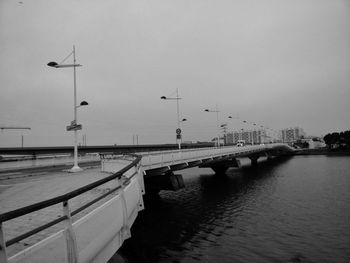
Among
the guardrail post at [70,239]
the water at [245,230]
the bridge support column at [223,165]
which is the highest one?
the guardrail post at [70,239]

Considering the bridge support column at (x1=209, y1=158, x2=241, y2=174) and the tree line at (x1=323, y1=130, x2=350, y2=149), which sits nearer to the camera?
the bridge support column at (x1=209, y1=158, x2=241, y2=174)

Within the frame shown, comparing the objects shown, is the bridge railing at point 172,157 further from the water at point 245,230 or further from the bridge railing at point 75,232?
the bridge railing at point 75,232

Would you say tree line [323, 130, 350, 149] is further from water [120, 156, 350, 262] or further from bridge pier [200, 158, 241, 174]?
water [120, 156, 350, 262]

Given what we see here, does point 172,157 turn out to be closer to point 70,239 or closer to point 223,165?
point 70,239

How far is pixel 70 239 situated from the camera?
3334mm

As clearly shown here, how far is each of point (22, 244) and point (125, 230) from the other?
194 centimetres

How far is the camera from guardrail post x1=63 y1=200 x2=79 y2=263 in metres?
3.27

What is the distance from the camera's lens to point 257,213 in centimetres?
1934

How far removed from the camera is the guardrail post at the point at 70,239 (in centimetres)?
327

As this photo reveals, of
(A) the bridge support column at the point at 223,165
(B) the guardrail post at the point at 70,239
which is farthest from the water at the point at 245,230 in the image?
(A) the bridge support column at the point at 223,165

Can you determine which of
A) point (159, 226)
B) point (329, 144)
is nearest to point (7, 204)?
point (159, 226)

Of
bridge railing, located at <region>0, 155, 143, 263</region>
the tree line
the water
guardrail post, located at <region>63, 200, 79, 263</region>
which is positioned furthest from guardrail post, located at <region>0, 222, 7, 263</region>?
the tree line

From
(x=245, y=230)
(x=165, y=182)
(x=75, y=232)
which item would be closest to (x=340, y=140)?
(x=165, y=182)

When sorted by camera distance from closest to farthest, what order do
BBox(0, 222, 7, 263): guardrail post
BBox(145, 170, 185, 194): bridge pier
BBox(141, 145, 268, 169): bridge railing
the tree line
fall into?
BBox(0, 222, 7, 263): guardrail post → BBox(141, 145, 268, 169): bridge railing → BBox(145, 170, 185, 194): bridge pier → the tree line
